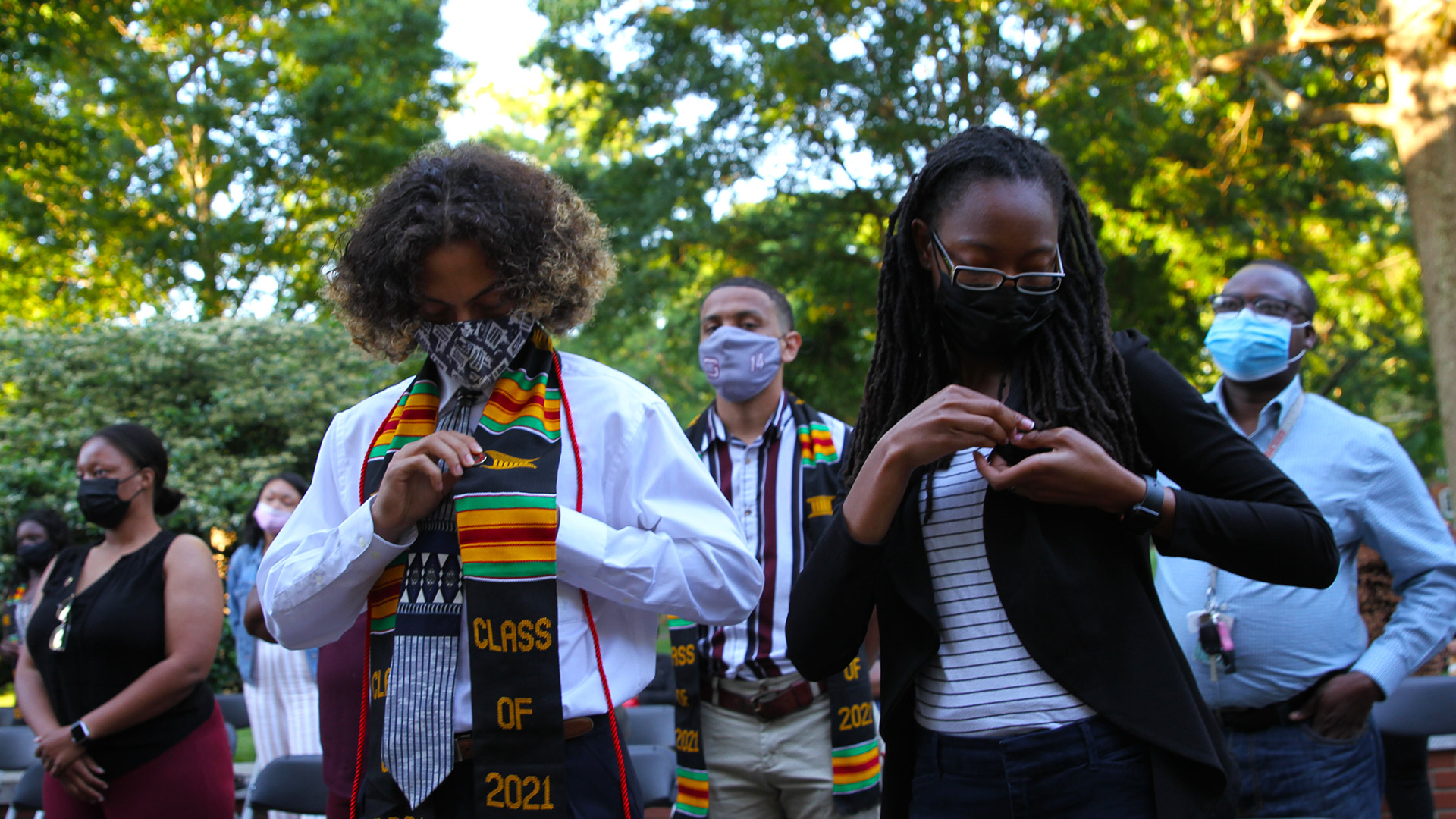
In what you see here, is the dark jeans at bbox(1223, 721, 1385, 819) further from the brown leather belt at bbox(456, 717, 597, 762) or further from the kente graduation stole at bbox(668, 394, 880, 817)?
the brown leather belt at bbox(456, 717, 597, 762)

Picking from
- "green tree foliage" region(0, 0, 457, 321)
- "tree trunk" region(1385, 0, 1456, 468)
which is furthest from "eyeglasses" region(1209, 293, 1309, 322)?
"green tree foliage" region(0, 0, 457, 321)

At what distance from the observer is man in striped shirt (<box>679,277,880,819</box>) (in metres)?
3.34

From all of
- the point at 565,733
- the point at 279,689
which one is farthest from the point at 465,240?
the point at 279,689

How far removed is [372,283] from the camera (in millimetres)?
2061

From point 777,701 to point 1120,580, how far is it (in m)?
1.89

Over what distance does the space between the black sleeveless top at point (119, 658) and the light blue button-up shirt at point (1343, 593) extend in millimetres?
3437

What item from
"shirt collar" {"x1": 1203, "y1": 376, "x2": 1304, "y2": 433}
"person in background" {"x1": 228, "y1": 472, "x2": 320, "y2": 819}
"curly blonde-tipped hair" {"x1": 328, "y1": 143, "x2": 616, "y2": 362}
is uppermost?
"curly blonde-tipped hair" {"x1": 328, "y1": 143, "x2": 616, "y2": 362}

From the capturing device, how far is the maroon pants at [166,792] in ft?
12.0

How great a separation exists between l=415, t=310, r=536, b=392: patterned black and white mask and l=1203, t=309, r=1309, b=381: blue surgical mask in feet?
7.51

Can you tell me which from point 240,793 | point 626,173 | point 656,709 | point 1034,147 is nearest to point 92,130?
point 626,173

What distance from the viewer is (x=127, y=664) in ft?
12.5

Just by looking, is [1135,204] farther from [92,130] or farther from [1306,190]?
[92,130]

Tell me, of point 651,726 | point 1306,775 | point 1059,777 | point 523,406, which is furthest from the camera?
point 651,726

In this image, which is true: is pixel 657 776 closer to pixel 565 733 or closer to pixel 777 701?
pixel 777 701
